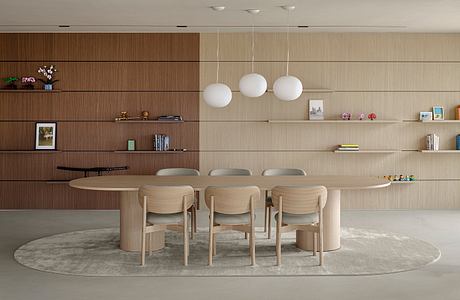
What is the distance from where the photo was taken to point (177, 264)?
17.8ft

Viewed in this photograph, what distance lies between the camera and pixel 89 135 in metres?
8.93

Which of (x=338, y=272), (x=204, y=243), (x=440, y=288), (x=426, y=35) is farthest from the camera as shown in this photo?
(x=426, y=35)

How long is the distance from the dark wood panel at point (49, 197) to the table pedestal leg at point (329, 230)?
A: 3.97 metres

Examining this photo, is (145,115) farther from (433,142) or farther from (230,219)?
(433,142)

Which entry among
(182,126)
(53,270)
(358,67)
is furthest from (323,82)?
(53,270)

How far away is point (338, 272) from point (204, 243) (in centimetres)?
178

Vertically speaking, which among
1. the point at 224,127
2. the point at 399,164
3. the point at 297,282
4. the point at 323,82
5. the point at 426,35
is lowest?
the point at 297,282

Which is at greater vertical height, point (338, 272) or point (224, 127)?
point (224, 127)

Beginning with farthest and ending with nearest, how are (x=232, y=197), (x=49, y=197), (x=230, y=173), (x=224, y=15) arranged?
(x=49, y=197) → (x=224, y=15) → (x=230, y=173) → (x=232, y=197)

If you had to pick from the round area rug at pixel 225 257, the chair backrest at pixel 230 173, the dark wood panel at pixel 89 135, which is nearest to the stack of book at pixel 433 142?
the round area rug at pixel 225 257

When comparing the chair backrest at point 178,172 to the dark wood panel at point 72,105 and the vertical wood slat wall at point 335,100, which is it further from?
the dark wood panel at point 72,105

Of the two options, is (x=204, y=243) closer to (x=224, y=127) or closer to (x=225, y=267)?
(x=225, y=267)

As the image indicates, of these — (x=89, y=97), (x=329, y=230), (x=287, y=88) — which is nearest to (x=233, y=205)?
(x=329, y=230)

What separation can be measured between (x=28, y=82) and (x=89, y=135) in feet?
4.15
